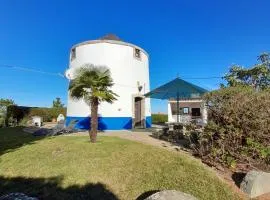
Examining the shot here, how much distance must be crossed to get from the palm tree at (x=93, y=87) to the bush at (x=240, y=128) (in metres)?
5.54

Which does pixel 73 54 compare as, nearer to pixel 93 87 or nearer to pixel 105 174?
pixel 93 87

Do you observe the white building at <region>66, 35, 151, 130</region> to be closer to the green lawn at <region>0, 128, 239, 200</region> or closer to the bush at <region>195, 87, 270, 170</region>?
the green lawn at <region>0, 128, 239, 200</region>

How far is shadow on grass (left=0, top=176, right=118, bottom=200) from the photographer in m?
6.41

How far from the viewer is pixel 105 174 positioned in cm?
745

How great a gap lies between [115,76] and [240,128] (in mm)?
13832

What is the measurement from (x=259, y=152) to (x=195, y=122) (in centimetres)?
244

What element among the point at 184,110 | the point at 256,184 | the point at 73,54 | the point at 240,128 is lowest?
the point at 256,184

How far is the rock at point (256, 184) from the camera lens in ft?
20.3

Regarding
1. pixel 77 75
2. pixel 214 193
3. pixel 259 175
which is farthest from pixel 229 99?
pixel 77 75

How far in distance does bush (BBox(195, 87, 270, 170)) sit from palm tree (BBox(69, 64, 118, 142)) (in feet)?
18.2

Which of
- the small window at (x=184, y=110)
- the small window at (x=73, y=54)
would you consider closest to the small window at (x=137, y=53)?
the small window at (x=73, y=54)

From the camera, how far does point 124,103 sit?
67.9 feet

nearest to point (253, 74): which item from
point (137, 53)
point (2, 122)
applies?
point (137, 53)

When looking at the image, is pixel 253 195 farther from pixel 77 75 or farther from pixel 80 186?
pixel 77 75
